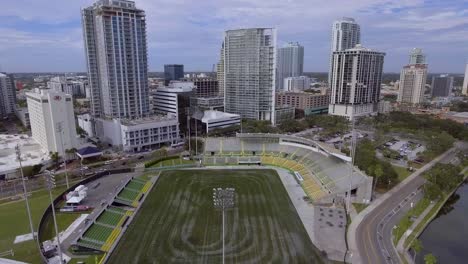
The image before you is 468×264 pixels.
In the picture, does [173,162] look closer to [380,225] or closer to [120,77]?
[120,77]

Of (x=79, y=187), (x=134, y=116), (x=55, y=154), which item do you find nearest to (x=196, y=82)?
(x=134, y=116)

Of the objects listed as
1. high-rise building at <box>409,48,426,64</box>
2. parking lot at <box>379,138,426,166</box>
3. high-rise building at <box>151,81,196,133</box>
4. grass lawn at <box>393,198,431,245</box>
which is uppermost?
high-rise building at <box>409,48,426,64</box>

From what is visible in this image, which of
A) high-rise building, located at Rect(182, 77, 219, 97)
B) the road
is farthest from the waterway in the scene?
high-rise building, located at Rect(182, 77, 219, 97)

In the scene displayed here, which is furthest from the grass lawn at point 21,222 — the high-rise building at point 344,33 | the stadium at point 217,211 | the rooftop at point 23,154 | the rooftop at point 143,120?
the high-rise building at point 344,33

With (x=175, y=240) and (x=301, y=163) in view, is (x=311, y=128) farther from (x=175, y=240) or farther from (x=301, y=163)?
(x=175, y=240)

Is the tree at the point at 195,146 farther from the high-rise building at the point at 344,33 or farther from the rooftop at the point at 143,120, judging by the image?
the high-rise building at the point at 344,33

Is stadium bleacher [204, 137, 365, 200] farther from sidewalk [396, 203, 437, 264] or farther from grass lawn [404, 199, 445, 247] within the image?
grass lawn [404, 199, 445, 247]
